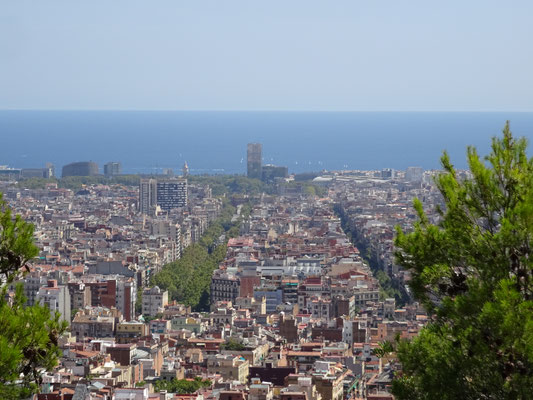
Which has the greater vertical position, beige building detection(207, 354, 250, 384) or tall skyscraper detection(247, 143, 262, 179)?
tall skyscraper detection(247, 143, 262, 179)

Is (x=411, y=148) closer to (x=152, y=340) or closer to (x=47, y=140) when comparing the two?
(x=47, y=140)

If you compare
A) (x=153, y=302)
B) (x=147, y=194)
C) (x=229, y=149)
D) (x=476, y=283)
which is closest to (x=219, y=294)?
(x=153, y=302)

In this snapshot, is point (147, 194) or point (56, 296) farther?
point (147, 194)

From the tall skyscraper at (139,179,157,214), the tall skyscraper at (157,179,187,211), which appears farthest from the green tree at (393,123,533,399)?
the tall skyscraper at (157,179,187,211)

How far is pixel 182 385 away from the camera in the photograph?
81.1 ft

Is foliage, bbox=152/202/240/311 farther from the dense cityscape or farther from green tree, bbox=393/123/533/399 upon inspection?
green tree, bbox=393/123/533/399

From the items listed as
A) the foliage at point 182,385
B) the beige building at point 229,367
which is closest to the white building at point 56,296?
the beige building at point 229,367

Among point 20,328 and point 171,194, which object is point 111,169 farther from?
point 20,328

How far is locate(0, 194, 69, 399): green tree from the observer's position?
7.00 metres

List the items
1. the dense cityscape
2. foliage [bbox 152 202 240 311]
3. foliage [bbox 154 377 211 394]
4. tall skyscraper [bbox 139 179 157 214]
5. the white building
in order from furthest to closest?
tall skyscraper [bbox 139 179 157 214] → foliage [bbox 152 202 240 311] → the white building → the dense cityscape → foliage [bbox 154 377 211 394]

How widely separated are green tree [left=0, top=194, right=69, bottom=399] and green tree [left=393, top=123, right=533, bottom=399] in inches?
73.6

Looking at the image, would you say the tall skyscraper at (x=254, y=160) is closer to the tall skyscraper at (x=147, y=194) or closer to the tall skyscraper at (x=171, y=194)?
the tall skyscraper at (x=171, y=194)

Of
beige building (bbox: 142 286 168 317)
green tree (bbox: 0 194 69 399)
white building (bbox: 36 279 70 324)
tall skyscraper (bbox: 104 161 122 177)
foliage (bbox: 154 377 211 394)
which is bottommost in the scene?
beige building (bbox: 142 286 168 317)

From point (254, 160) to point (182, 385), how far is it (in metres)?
70.6
